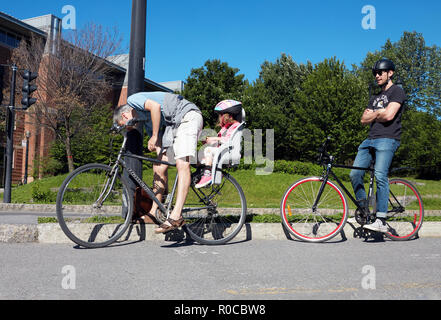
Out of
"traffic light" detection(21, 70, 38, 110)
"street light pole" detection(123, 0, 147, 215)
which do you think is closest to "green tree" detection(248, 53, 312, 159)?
"traffic light" detection(21, 70, 38, 110)

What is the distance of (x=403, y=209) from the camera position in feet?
17.2

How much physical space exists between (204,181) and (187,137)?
0.56 metres

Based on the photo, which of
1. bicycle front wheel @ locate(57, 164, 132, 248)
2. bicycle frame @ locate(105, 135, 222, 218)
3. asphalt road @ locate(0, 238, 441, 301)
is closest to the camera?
asphalt road @ locate(0, 238, 441, 301)

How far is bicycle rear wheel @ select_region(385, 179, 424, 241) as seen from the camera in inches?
204

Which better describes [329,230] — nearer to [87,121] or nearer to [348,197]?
[348,197]

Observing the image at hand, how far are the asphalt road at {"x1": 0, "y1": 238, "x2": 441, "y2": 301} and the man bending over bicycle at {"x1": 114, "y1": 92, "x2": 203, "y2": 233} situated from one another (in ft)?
1.91

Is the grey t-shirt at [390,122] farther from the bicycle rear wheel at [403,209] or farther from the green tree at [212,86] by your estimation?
the green tree at [212,86]

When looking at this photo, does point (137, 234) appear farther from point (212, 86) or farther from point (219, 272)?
point (212, 86)

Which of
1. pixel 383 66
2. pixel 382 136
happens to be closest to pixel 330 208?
pixel 382 136

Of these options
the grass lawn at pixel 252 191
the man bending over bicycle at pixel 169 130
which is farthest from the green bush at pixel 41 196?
the man bending over bicycle at pixel 169 130

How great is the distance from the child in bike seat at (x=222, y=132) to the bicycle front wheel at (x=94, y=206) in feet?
2.88

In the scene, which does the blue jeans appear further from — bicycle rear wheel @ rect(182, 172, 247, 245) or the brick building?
the brick building

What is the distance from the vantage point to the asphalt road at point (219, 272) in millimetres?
2592
